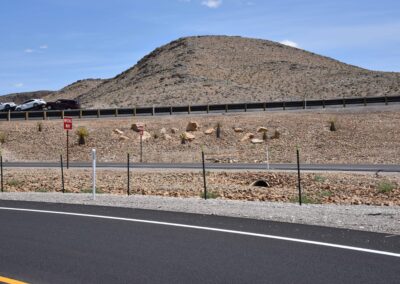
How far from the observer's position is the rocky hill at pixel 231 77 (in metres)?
87.5

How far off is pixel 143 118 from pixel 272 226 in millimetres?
43064

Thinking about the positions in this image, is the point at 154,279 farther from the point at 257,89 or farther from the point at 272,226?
the point at 257,89

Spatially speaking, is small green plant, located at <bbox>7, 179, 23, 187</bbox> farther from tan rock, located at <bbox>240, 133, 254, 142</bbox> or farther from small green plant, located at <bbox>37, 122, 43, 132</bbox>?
small green plant, located at <bbox>37, 122, 43, 132</bbox>

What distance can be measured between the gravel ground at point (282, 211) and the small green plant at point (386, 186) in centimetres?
894

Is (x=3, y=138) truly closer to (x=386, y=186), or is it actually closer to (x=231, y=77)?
(x=386, y=186)

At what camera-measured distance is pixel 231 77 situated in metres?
104

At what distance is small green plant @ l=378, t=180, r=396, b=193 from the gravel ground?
8.94 metres

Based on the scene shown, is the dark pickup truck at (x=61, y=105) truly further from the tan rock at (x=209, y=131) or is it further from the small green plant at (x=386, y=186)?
the small green plant at (x=386, y=186)

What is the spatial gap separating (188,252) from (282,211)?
4938 millimetres

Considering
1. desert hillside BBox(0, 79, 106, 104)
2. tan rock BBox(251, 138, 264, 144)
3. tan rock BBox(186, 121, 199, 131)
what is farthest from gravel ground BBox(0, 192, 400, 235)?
desert hillside BBox(0, 79, 106, 104)

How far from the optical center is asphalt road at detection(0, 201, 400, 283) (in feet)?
24.5

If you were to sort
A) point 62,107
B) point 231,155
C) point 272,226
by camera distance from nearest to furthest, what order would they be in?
1. point 272,226
2. point 231,155
3. point 62,107

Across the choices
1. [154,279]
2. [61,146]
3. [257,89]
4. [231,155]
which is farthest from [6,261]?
[257,89]

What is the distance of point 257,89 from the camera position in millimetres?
92812
